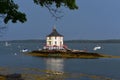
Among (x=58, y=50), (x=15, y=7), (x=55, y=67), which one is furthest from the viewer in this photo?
(x=58, y=50)

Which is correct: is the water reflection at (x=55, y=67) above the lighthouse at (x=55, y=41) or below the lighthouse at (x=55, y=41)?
below

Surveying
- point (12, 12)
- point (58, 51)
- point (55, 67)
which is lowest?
point (55, 67)

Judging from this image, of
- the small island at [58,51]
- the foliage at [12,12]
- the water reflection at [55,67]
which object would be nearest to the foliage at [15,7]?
the foliage at [12,12]

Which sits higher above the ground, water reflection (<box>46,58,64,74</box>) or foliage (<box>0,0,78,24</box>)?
foliage (<box>0,0,78,24</box>)

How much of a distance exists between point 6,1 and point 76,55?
102m

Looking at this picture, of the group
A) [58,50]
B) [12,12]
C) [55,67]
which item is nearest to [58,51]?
[58,50]

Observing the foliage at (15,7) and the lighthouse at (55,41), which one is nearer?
the foliage at (15,7)

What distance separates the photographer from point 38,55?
448 feet

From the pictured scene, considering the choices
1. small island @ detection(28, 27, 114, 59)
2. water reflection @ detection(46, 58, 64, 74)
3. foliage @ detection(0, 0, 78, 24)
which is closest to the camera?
foliage @ detection(0, 0, 78, 24)

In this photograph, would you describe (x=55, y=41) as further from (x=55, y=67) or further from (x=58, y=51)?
(x=55, y=67)

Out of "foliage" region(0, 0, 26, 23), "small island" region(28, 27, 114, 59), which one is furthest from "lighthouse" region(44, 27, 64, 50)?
"foliage" region(0, 0, 26, 23)

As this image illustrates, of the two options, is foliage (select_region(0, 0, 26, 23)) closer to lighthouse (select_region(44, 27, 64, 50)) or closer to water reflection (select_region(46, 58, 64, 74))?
water reflection (select_region(46, 58, 64, 74))

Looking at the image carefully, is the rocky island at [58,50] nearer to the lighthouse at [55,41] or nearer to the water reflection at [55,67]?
the lighthouse at [55,41]

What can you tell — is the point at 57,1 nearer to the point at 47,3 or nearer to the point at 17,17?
the point at 47,3
